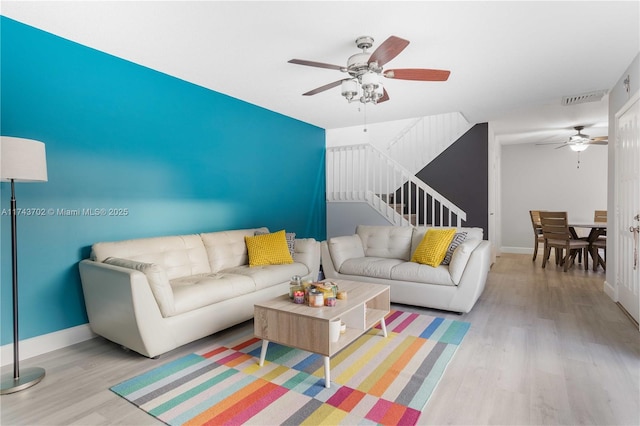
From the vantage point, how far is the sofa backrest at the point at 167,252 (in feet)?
9.82

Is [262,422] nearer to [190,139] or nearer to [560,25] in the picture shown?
[190,139]

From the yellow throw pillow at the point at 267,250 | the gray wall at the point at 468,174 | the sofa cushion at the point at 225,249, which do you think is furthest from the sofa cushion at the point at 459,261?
the gray wall at the point at 468,174

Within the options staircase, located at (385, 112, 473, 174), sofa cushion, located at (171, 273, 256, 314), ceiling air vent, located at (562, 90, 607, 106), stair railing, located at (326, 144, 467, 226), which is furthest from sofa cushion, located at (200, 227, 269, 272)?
ceiling air vent, located at (562, 90, 607, 106)

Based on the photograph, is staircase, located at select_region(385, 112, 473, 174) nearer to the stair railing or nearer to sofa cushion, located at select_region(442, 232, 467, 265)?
the stair railing

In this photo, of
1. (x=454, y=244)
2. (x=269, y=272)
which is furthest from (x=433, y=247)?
(x=269, y=272)

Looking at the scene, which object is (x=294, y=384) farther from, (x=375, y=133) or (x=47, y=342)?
(x=375, y=133)

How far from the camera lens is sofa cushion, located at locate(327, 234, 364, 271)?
437cm

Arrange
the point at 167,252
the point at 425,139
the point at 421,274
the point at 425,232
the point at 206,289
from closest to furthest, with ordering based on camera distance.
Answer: the point at 206,289 → the point at 167,252 → the point at 421,274 → the point at 425,232 → the point at 425,139

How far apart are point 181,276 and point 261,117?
8.92ft

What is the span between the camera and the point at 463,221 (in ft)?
20.6

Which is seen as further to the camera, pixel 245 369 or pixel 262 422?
pixel 245 369

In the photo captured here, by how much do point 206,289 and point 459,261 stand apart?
2496 millimetres

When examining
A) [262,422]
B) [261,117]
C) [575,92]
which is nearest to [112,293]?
[262,422]

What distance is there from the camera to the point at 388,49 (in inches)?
98.9
